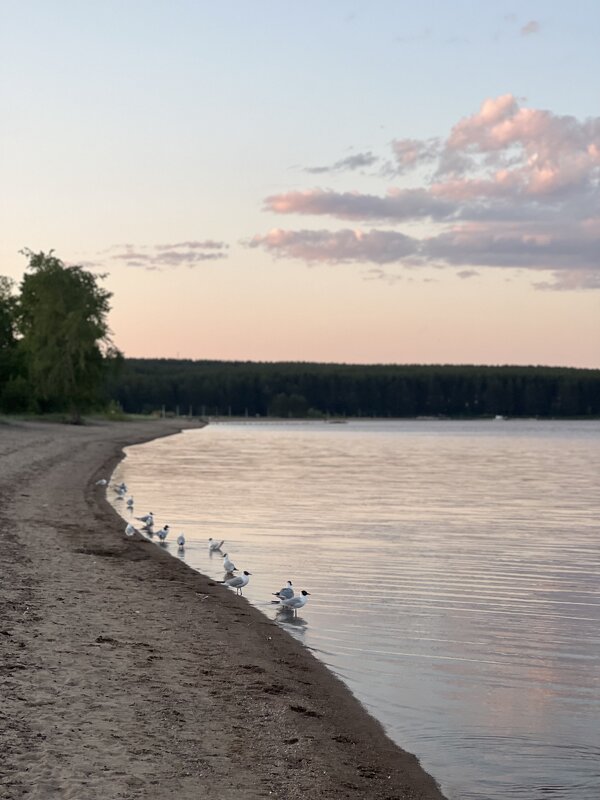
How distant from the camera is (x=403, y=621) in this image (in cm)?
1566

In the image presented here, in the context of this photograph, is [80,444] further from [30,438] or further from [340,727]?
[340,727]

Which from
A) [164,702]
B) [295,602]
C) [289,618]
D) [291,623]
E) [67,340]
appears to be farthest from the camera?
[67,340]

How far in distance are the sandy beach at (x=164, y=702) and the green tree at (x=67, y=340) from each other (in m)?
76.7

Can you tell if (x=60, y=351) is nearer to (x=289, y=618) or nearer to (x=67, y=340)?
(x=67, y=340)

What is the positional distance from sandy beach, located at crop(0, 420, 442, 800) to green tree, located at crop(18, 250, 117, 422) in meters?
76.7

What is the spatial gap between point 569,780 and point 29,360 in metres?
93.8

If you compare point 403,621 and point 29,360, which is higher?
point 29,360

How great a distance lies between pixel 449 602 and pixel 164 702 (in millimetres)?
8076

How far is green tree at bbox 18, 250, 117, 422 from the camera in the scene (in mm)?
93250

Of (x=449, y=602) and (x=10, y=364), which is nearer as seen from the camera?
(x=449, y=602)

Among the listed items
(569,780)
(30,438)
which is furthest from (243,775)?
(30,438)

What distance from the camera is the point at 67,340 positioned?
93.8 meters

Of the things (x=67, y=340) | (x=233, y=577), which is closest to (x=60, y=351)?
(x=67, y=340)

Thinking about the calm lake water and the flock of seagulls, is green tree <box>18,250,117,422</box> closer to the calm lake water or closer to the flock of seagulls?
the calm lake water
